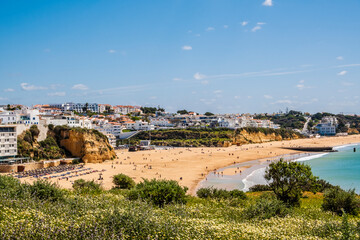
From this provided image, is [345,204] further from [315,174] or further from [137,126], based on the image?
[137,126]

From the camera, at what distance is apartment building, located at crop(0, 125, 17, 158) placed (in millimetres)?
39906

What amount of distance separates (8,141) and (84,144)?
1077 cm

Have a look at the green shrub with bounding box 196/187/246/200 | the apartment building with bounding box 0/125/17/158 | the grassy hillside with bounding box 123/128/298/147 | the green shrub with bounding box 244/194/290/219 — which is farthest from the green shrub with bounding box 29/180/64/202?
the grassy hillside with bounding box 123/128/298/147

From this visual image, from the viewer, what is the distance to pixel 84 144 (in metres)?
47.8

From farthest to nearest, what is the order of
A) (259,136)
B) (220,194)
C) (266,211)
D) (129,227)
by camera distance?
(259,136), (220,194), (266,211), (129,227)

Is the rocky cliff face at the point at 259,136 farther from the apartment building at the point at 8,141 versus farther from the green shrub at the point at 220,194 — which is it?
the green shrub at the point at 220,194

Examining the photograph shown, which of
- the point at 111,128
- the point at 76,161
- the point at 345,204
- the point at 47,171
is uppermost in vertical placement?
the point at 111,128

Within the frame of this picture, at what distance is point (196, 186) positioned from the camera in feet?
105

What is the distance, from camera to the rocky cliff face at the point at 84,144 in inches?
1882

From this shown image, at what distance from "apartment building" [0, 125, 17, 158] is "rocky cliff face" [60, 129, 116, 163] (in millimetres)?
8522

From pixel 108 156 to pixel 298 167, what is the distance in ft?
125

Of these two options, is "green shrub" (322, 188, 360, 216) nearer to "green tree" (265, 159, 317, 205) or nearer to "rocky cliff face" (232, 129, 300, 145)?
"green tree" (265, 159, 317, 205)

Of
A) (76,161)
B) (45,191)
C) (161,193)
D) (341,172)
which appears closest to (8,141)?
(76,161)

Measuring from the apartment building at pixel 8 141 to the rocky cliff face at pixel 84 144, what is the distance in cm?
852
